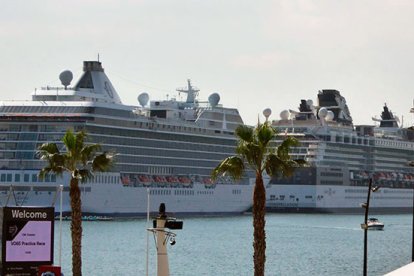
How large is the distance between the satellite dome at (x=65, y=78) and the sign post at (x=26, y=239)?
332 ft

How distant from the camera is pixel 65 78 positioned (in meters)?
140

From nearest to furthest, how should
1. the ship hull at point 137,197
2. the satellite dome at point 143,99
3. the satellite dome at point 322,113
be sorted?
the ship hull at point 137,197
the satellite dome at point 143,99
the satellite dome at point 322,113

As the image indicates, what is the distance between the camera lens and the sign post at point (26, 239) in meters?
38.1

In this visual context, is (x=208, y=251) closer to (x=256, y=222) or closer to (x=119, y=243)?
(x=119, y=243)

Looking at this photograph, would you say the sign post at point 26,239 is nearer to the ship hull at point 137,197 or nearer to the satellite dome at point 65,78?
the ship hull at point 137,197

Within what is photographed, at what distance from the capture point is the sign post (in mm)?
38062

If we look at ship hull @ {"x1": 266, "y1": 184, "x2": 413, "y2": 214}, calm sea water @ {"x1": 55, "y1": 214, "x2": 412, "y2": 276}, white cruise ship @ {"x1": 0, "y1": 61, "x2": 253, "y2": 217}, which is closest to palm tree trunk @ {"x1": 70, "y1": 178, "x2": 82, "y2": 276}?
calm sea water @ {"x1": 55, "y1": 214, "x2": 412, "y2": 276}

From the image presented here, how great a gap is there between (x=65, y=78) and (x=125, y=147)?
387 inches

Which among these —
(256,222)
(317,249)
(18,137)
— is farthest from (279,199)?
(256,222)

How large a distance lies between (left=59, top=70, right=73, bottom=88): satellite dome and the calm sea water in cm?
1684

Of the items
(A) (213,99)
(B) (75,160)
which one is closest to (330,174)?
(A) (213,99)

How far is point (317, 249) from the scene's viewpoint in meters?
105

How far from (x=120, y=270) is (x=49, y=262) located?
130 feet

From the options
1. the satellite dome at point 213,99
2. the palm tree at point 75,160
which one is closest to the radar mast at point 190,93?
the satellite dome at point 213,99
